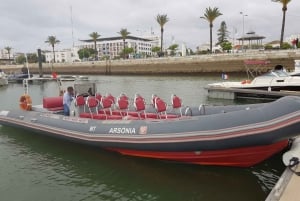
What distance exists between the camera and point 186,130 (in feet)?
23.4

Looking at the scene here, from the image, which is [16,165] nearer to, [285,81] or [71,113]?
[71,113]

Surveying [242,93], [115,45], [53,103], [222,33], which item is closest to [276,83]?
[242,93]

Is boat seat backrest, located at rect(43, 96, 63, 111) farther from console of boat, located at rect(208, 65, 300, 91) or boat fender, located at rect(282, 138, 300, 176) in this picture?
console of boat, located at rect(208, 65, 300, 91)

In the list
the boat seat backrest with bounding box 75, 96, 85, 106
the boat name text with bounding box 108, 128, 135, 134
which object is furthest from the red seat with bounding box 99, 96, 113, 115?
the boat name text with bounding box 108, 128, 135, 134

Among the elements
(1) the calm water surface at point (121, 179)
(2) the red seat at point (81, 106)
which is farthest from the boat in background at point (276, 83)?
(2) the red seat at point (81, 106)

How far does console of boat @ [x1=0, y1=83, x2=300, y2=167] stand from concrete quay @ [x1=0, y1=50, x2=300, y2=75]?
23.3m

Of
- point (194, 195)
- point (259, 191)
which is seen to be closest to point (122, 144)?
point (194, 195)

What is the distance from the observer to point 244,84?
64.7 feet

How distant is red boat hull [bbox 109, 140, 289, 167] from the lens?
6.73 metres

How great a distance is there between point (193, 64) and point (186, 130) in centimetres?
4202

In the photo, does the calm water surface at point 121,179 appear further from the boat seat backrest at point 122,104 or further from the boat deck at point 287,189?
the boat seat backrest at point 122,104

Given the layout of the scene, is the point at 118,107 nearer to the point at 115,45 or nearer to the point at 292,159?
the point at 292,159

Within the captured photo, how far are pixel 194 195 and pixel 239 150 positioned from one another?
1455 mm

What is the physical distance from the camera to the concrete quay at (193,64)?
38.2 meters
